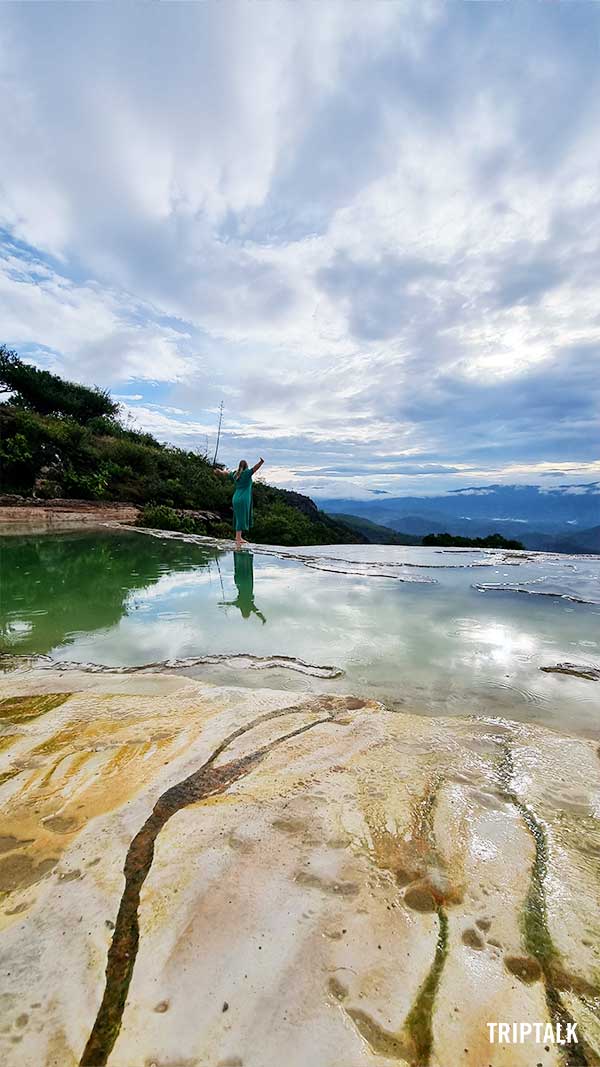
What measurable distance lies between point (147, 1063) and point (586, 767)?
1.83m

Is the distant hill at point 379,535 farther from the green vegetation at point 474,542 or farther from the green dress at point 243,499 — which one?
the green dress at point 243,499

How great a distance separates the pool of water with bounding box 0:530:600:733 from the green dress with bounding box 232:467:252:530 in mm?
1645

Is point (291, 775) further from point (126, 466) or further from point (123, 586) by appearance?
point (126, 466)

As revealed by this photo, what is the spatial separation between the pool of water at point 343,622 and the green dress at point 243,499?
164cm

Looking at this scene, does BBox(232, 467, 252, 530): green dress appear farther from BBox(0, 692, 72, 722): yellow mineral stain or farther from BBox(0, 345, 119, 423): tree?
BBox(0, 345, 119, 423): tree

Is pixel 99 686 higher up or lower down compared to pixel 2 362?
lower down

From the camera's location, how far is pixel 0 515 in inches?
452

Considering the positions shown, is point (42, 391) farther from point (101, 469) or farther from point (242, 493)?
point (242, 493)

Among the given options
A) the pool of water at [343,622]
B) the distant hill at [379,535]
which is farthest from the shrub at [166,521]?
the distant hill at [379,535]

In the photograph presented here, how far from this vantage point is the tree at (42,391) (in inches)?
768

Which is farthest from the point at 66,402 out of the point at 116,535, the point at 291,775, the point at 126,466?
the point at 291,775

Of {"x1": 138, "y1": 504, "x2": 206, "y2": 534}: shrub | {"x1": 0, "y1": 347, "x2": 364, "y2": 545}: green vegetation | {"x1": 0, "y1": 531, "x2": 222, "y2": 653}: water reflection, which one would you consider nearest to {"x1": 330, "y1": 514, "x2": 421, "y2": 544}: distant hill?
{"x1": 0, "y1": 347, "x2": 364, "y2": 545}: green vegetation

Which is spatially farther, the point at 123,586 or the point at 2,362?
the point at 2,362

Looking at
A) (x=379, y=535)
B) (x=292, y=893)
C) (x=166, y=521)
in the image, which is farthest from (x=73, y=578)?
(x=379, y=535)
